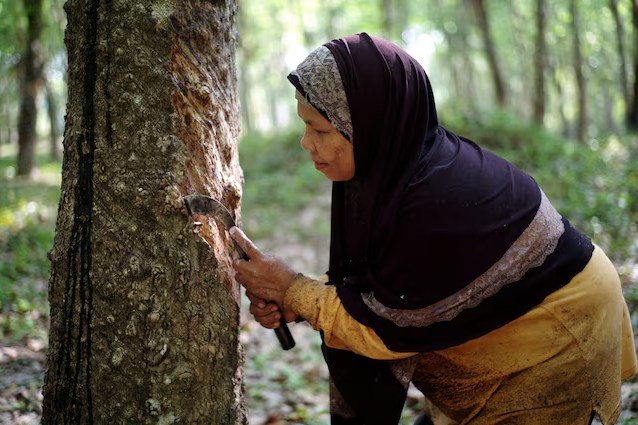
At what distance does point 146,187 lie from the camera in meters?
1.73

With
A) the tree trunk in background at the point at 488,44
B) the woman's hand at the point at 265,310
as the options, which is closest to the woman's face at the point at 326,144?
the woman's hand at the point at 265,310

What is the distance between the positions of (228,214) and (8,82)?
24053 mm

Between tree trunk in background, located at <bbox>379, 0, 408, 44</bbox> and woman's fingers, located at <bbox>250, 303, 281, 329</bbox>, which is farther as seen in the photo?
tree trunk in background, located at <bbox>379, 0, 408, 44</bbox>

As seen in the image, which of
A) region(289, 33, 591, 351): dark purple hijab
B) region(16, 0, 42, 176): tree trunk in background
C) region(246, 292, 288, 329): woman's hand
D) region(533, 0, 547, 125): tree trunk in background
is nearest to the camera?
region(289, 33, 591, 351): dark purple hijab

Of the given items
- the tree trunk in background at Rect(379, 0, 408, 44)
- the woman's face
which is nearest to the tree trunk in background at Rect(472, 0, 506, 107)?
the tree trunk in background at Rect(379, 0, 408, 44)

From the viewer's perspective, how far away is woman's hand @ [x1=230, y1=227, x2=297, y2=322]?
1.88 meters

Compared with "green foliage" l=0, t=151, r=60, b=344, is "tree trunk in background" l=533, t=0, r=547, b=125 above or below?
above

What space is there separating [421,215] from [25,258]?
4681 millimetres

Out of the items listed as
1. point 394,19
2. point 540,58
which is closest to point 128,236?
point 540,58

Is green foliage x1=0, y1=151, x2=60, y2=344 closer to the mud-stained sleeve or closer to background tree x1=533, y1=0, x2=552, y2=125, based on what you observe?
the mud-stained sleeve

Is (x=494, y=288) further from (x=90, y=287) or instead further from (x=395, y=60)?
(x=90, y=287)

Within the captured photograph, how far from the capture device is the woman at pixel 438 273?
1.70m

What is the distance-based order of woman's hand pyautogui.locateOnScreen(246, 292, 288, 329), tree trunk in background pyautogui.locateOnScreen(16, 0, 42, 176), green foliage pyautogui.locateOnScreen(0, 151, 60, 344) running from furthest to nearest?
tree trunk in background pyautogui.locateOnScreen(16, 0, 42, 176) → green foliage pyautogui.locateOnScreen(0, 151, 60, 344) → woman's hand pyautogui.locateOnScreen(246, 292, 288, 329)

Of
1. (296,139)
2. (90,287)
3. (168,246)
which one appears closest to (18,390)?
(90,287)
